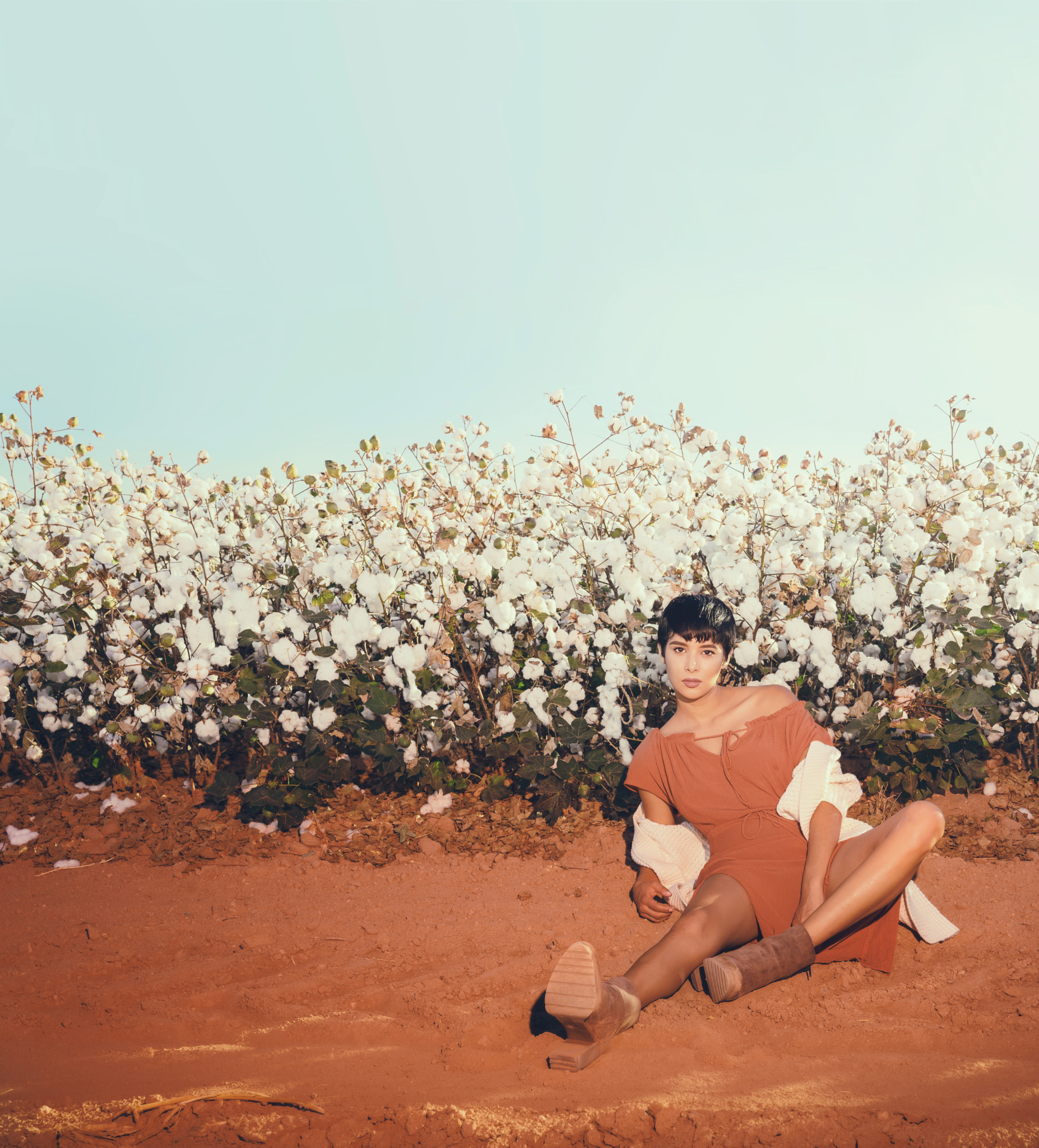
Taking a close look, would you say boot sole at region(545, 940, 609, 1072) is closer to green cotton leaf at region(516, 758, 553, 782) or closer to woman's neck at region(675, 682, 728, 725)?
woman's neck at region(675, 682, 728, 725)

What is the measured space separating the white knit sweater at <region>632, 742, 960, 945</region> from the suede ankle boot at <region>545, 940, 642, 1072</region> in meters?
0.67

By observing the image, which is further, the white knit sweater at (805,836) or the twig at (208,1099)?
the white knit sweater at (805,836)

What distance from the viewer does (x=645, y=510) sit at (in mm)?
4027

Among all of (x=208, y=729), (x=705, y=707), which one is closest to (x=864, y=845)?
(x=705, y=707)

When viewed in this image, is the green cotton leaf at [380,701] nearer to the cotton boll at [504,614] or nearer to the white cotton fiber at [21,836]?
the cotton boll at [504,614]

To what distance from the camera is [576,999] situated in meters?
2.12

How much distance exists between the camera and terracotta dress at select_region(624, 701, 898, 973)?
2.63 metres

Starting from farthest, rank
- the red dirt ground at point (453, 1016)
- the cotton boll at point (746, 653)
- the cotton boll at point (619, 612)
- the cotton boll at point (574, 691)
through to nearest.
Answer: the cotton boll at point (574, 691)
the cotton boll at point (619, 612)
the cotton boll at point (746, 653)
the red dirt ground at point (453, 1016)

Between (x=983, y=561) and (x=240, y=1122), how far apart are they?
339 centimetres

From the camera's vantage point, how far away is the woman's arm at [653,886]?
9.61ft

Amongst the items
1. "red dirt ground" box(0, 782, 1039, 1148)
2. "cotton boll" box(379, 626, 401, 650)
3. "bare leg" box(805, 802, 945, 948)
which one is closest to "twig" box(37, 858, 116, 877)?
"red dirt ground" box(0, 782, 1039, 1148)

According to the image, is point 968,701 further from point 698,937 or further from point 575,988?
point 575,988

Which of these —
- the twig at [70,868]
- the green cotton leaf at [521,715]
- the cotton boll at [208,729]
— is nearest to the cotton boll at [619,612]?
the green cotton leaf at [521,715]

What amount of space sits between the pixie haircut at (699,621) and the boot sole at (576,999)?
1.08 m
